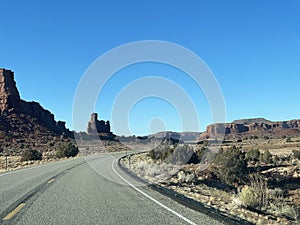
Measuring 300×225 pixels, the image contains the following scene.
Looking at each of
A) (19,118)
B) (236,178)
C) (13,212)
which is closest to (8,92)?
(19,118)

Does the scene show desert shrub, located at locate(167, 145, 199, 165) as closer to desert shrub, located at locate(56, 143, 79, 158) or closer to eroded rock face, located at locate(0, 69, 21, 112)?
desert shrub, located at locate(56, 143, 79, 158)

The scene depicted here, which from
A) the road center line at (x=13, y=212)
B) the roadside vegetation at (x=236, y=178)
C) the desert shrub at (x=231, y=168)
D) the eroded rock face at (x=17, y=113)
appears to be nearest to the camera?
the road center line at (x=13, y=212)

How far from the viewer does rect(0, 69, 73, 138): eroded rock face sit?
3504 inches

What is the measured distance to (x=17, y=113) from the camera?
3829 inches

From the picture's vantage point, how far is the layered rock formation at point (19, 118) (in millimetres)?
83338

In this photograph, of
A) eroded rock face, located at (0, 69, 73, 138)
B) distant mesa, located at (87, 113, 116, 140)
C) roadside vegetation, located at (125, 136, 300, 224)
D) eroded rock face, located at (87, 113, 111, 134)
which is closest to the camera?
roadside vegetation, located at (125, 136, 300, 224)

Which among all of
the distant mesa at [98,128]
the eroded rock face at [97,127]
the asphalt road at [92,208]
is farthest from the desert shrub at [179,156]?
the eroded rock face at [97,127]

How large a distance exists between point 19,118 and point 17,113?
294cm

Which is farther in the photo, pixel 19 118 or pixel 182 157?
pixel 19 118

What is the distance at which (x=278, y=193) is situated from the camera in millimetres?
20141

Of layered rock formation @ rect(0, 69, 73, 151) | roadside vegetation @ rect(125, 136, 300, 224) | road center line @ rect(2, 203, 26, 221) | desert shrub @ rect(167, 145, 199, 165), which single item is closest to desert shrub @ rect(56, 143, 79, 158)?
roadside vegetation @ rect(125, 136, 300, 224)

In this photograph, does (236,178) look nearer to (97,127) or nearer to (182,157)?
(182,157)

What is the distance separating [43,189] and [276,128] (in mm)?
183748

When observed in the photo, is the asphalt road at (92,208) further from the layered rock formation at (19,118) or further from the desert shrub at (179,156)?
the layered rock formation at (19,118)
